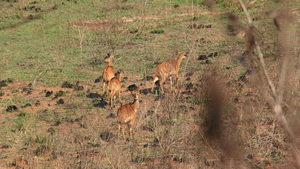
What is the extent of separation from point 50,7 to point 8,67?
7.86 metres

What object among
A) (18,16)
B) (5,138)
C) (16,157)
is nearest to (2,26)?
(18,16)

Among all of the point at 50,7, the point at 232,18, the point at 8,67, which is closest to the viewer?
the point at 232,18

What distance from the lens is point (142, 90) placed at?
11625 millimetres

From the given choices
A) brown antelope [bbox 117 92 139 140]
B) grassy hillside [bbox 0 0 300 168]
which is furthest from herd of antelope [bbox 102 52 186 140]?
grassy hillside [bbox 0 0 300 168]

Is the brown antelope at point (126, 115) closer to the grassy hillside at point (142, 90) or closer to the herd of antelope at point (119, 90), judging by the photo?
the herd of antelope at point (119, 90)

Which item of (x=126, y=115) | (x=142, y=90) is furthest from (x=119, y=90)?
(x=126, y=115)

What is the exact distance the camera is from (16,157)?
23.9 feet

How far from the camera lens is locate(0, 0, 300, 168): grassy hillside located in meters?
2.32

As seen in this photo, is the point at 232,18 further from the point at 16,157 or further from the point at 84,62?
the point at 84,62

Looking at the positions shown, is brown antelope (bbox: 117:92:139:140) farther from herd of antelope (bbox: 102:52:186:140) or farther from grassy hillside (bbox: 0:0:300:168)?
grassy hillside (bbox: 0:0:300:168)

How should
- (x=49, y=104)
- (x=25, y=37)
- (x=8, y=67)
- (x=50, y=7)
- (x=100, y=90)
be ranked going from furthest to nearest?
(x=50, y=7) < (x=25, y=37) < (x=8, y=67) < (x=100, y=90) < (x=49, y=104)

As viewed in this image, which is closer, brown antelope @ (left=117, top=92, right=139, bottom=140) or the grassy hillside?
the grassy hillside

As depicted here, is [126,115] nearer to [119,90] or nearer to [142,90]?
[119,90]

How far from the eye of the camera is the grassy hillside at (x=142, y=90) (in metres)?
2.32
